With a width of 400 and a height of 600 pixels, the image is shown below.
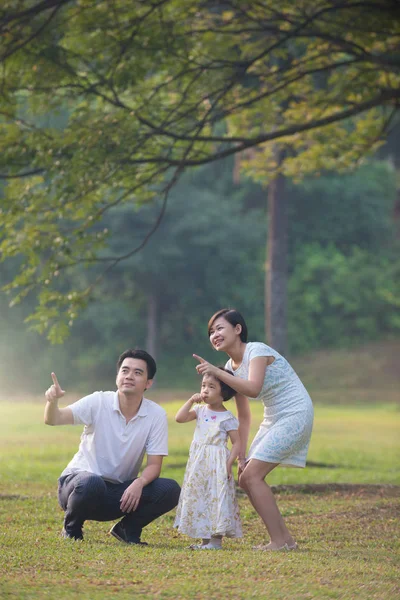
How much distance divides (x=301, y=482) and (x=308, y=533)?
3.81m

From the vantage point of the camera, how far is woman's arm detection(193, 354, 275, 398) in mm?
6320

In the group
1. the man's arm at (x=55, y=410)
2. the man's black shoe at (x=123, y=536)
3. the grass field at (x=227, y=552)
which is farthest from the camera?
the man's black shoe at (x=123, y=536)

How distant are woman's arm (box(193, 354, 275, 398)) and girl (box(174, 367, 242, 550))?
0.06 meters

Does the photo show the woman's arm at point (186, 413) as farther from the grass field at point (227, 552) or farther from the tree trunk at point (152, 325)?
the tree trunk at point (152, 325)

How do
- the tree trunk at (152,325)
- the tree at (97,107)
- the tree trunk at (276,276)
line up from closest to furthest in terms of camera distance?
the tree at (97,107)
the tree trunk at (276,276)
the tree trunk at (152,325)

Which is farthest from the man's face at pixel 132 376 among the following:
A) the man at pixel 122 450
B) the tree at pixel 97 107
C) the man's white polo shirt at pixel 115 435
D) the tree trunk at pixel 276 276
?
the tree trunk at pixel 276 276

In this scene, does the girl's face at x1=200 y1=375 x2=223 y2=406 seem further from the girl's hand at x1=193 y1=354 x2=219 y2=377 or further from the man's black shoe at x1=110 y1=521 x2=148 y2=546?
the man's black shoe at x1=110 y1=521 x2=148 y2=546

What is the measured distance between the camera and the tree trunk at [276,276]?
24.3 meters

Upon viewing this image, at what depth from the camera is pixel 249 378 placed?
6457mm

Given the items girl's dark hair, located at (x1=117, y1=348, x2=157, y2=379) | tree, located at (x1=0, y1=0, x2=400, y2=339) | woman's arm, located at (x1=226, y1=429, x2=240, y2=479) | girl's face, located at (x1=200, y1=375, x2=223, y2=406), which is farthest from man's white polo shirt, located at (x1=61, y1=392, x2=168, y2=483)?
tree, located at (x1=0, y1=0, x2=400, y2=339)

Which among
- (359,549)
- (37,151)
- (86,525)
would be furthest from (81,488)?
(37,151)

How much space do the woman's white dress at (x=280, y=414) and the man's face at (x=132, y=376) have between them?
62 centimetres

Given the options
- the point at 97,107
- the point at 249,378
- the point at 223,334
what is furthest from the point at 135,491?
the point at 97,107

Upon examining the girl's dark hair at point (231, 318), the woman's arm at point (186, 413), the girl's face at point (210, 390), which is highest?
the girl's dark hair at point (231, 318)
